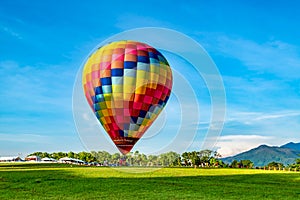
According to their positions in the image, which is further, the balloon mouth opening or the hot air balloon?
the balloon mouth opening

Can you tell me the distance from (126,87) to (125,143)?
5.30 meters

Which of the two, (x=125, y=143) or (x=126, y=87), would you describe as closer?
(x=126, y=87)

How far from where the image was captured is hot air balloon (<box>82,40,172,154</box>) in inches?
1471

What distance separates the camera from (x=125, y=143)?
38625 mm

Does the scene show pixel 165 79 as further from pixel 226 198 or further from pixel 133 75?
pixel 226 198

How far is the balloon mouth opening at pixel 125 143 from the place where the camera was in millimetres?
38469

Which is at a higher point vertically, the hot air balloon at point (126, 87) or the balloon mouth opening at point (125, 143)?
the hot air balloon at point (126, 87)

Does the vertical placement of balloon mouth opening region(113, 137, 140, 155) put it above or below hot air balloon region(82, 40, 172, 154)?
below

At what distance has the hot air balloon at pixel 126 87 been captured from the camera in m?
37.4

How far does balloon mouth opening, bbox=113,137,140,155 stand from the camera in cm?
3847

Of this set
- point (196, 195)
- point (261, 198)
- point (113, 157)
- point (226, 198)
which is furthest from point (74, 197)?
point (113, 157)

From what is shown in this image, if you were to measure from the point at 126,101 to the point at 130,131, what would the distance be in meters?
2.92

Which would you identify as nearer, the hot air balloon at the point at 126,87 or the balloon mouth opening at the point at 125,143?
the hot air balloon at the point at 126,87

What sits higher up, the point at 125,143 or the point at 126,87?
the point at 126,87
